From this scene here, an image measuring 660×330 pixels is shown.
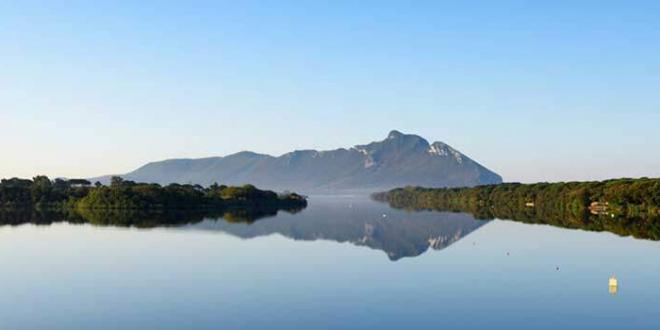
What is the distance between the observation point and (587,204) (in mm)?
124000

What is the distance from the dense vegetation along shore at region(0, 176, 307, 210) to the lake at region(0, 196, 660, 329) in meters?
63.7

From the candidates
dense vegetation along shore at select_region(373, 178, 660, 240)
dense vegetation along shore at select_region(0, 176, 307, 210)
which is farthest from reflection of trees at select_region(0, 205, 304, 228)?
dense vegetation along shore at select_region(373, 178, 660, 240)

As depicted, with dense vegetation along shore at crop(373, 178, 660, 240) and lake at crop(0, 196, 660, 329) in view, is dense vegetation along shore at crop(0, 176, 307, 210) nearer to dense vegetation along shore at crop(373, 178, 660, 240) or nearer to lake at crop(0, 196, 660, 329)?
dense vegetation along shore at crop(373, 178, 660, 240)

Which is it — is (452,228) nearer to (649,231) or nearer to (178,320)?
(649,231)

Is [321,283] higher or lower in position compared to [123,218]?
lower

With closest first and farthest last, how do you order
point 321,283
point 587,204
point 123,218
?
1. point 321,283
2. point 123,218
3. point 587,204

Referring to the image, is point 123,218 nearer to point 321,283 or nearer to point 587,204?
point 321,283

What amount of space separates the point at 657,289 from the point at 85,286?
2733 cm

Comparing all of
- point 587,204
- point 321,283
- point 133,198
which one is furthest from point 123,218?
point 587,204

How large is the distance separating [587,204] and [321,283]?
101m

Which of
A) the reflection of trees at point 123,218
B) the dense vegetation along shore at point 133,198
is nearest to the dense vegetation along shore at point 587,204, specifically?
the reflection of trees at point 123,218

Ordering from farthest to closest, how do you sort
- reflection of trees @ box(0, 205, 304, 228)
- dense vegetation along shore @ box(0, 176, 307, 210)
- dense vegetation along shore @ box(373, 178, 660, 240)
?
dense vegetation along shore @ box(0, 176, 307, 210)
reflection of trees @ box(0, 205, 304, 228)
dense vegetation along shore @ box(373, 178, 660, 240)

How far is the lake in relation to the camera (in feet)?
84.5

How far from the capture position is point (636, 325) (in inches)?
998
